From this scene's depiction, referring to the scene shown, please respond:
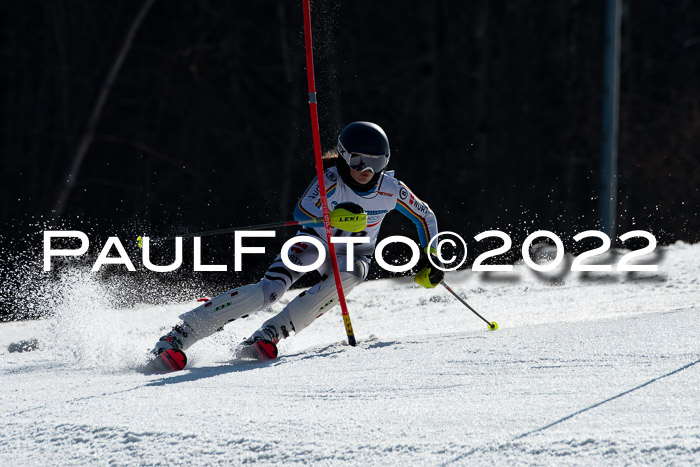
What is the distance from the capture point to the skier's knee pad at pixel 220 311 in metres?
4.17

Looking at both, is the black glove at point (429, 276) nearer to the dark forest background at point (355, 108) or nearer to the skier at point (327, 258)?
the skier at point (327, 258)

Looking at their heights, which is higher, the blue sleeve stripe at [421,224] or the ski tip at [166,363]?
the blue sleeve stripe at [421,224]

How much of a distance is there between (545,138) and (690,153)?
289 cm

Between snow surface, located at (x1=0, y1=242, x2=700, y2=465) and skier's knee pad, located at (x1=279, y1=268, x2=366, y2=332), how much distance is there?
0.18 meters

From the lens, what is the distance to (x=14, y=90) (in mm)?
15805

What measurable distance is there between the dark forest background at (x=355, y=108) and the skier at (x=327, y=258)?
28.3 ft

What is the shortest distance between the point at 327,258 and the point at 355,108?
1199 centimetres

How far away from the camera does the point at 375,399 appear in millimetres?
2918

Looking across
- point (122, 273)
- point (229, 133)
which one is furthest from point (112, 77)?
point (122, 273)

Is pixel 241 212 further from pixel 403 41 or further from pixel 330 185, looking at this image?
pixel 330 185

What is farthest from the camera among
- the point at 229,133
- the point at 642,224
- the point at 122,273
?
the point at 229,133

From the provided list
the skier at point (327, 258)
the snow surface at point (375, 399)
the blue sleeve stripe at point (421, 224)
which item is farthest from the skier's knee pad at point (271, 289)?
the blue sleeve stripe at point (421, 224)

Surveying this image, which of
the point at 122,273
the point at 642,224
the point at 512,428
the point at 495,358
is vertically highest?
the point at 512,428

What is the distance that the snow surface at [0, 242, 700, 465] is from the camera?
91.3 inches
